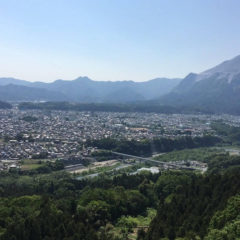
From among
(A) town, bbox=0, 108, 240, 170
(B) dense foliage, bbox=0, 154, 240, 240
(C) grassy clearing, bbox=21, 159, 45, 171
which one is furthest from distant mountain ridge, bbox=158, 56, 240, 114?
(B) dense foliage, bbox=0, 154, 240, 240

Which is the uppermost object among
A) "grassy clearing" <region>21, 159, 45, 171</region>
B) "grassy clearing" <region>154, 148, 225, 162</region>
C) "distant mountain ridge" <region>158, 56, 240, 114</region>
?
"distant mountain ridge" <region>158, 56, 240, 114</region>

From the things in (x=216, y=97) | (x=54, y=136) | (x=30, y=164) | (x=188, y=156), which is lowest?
(x=30, y=164)

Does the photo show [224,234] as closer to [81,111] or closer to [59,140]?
[59,140]

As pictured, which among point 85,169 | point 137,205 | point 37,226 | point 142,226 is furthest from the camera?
point 85,169

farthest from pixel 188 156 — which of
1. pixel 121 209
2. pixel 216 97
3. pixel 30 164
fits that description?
pixel 216 97

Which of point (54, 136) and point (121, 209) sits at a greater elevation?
point (54, 136)

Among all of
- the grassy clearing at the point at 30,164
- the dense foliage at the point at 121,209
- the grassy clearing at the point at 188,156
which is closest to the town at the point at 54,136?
the grassy clearing at the point at 30,164

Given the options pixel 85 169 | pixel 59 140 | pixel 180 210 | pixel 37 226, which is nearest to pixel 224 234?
pixel 180 210

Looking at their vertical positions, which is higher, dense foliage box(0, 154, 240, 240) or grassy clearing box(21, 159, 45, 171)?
dense foliage box(0, 154, 240, 240)

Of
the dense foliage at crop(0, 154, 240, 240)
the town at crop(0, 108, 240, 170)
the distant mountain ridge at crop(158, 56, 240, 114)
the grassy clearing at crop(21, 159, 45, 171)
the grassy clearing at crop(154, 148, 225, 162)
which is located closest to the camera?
the dense foliage at crop(0, 154, 240, 240)

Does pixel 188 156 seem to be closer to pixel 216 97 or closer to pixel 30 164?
pixel 30 164

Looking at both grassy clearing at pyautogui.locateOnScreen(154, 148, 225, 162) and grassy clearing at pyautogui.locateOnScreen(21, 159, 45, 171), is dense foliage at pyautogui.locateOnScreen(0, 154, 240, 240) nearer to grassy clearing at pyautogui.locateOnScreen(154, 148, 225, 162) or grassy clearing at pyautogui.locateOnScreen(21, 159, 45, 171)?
grassy clearing at pyautogui.locateOnScreen(21, 159, 45, 171)
